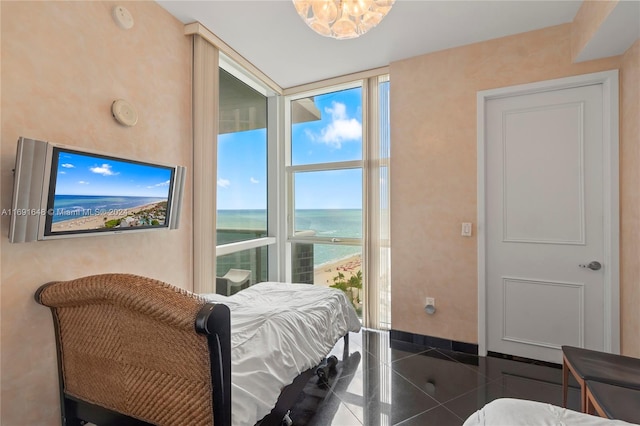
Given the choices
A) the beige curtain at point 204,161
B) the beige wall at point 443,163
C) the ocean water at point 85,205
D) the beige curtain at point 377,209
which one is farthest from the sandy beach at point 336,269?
the ocean water at point 85,205

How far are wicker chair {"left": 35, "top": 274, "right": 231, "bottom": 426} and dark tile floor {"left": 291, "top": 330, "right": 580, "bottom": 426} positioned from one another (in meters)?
0.97

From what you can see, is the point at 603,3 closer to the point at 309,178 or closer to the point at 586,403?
the point at 586,403

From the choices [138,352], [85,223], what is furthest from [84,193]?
[138,352]

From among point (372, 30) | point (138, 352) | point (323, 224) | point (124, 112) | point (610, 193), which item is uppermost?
point (372, 30)

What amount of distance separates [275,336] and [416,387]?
4.09 ft

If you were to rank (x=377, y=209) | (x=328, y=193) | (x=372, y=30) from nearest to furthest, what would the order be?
(x=372, y=30) < (x=377, y=209) < (x=328, y=193)

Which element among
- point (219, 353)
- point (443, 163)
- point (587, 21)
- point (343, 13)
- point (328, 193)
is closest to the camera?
point (219, 353)

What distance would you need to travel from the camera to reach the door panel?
2.40 metres

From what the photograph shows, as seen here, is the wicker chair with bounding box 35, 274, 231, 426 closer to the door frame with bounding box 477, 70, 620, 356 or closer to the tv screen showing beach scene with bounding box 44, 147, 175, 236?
the tv screen showing beach scene with bounding box 44, 147, 175, 236

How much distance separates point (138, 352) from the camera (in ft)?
4.05

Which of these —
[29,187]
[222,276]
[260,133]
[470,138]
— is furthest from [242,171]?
[470,138]

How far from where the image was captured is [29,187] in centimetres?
136

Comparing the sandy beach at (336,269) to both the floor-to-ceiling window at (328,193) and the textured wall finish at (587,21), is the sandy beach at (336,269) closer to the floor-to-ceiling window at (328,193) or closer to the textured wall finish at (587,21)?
the floor-to-ceiling window at (328,193)

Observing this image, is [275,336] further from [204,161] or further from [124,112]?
[124,112]
